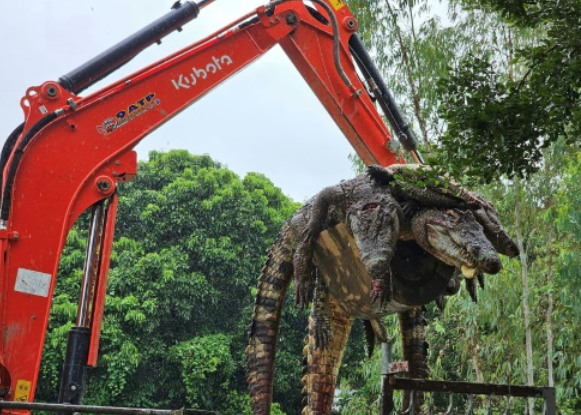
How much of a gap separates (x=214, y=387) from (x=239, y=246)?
2533 millimetres

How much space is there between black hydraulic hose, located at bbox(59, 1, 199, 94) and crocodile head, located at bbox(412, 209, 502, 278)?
2.69 meters

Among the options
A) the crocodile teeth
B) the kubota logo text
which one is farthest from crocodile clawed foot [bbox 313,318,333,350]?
the kubota logo text

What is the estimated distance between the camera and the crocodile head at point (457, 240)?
501 cm

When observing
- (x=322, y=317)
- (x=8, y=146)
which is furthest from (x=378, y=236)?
(x=8, y=146)

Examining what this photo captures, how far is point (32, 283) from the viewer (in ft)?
20.1

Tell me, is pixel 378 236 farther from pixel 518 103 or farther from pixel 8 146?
pixel 8 146

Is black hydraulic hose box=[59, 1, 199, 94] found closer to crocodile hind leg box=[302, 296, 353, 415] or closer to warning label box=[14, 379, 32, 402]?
warning label box=[14, 379, 32, 402]

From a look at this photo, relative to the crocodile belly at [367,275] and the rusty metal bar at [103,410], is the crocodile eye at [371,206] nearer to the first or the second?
the crocodile belly at [367,275]

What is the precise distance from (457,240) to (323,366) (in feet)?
4.61

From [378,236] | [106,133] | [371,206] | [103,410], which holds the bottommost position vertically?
[103,410]

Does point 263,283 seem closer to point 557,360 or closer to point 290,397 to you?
point 557,360

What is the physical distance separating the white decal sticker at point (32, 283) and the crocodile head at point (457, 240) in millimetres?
2529

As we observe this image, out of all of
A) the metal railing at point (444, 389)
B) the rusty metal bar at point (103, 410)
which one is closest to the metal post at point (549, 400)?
the metal railing at point (444, 389)

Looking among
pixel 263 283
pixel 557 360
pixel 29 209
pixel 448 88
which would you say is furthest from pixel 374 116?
pixel 557 360
